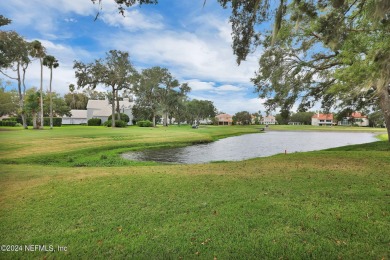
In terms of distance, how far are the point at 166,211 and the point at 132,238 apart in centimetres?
132

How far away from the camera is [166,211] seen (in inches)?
225

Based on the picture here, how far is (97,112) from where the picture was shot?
78.3 metres

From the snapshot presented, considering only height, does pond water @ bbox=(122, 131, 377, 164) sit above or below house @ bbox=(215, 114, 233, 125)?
below

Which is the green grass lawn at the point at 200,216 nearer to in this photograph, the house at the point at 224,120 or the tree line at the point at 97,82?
the tree line at the point at 97,82

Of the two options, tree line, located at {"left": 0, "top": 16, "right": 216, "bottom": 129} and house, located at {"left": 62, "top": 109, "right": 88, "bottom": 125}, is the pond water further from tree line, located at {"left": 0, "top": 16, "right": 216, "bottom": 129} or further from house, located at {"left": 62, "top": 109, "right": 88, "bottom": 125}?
house, located at {"left": 62, "top": 109, "right": 88, "bottom": 125}

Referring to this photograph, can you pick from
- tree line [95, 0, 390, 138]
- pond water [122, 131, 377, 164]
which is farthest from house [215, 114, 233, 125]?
tree line [95, 0, 390, 138]

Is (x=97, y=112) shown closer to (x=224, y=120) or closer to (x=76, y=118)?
(x=76, y=118)

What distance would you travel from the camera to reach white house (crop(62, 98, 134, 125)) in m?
78.0

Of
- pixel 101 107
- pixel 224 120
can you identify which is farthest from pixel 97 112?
pixel 224 120

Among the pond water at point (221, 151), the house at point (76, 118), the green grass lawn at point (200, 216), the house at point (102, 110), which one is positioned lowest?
the pond water at point (221, 151)

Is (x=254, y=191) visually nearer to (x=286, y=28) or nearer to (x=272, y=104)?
(x=286, y=28)

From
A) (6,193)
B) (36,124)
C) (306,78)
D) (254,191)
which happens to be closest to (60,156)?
(6,193)

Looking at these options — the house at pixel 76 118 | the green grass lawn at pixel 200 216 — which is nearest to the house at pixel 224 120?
the house at pixel 76 118

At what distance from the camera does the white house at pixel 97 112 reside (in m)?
78.0
